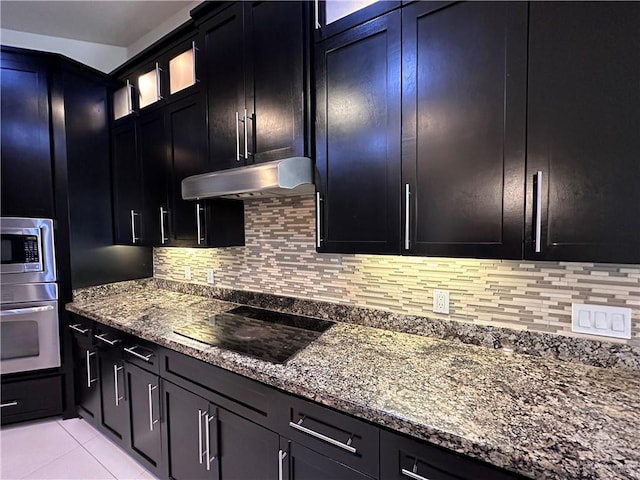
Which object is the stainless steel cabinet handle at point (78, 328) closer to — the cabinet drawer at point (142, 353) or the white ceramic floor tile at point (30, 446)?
the cabinet drawer at point (142, 353)

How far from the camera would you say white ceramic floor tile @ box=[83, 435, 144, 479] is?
1911 mm

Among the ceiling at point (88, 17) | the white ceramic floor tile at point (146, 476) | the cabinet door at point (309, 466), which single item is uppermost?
the ceiling at point (88, 17)

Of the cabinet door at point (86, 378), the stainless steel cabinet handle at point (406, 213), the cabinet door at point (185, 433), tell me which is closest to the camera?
the stainless steel cabinet handle at point (406, 213)

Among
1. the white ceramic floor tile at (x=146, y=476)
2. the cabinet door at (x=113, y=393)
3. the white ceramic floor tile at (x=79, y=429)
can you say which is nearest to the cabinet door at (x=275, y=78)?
the cabinet door at (x=113, y=393)

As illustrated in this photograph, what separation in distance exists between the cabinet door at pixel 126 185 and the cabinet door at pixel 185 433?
1348 millimetres

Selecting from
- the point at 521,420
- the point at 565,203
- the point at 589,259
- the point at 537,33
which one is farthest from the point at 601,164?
the point at 521,420

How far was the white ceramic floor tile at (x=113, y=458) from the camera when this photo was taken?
191 cm

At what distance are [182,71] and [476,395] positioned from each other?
94.9 inches

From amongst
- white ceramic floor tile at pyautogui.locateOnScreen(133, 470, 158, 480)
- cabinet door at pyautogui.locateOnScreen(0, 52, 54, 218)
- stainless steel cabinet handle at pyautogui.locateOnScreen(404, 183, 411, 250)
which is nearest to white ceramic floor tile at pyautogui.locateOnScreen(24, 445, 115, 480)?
white ceramic floor tile at pyautogui.locateOnScreen(133, 470, 158, 480)

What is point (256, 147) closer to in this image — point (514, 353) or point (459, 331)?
point (459, 331)

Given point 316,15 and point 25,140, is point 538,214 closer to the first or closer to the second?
point 316,15

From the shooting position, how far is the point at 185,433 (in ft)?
5.16

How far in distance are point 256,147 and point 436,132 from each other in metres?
0.93

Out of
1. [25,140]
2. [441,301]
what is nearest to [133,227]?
[25,140]
